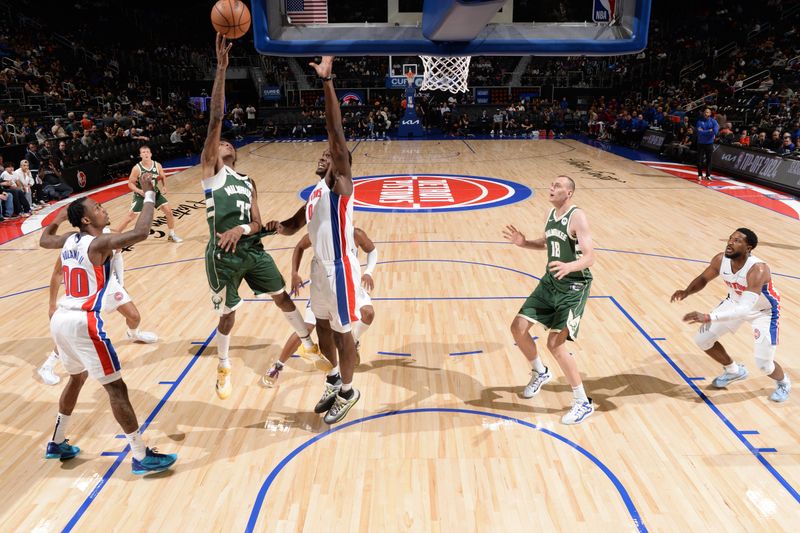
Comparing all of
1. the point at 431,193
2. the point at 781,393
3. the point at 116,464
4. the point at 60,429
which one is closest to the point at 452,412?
the point at 116,464

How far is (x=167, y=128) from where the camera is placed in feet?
70.3

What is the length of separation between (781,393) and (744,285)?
3.10ft

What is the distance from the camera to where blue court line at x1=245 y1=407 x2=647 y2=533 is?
142 inches

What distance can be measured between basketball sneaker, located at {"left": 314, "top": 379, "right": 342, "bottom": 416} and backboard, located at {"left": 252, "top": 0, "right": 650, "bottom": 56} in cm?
278

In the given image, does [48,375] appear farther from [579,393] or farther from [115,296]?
[579,393]

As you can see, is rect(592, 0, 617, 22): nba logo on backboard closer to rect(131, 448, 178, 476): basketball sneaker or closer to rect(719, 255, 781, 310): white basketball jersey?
rect(719, 255, 781, 310): white basketball jersey

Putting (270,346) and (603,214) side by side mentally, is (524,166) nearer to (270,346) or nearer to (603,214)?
(603,214)

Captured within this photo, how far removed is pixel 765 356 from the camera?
471 centimetres

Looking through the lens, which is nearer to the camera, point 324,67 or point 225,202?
point 324,67

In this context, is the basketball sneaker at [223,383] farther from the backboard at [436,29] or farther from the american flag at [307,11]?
the american flag at [307,11]

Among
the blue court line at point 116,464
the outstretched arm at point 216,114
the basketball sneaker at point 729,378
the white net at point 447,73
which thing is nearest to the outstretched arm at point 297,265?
the outstretched arm at point 216,114

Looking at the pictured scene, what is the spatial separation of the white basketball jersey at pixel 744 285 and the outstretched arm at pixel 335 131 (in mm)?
3084

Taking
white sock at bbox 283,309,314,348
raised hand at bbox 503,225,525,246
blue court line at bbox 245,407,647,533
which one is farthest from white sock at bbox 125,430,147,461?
raised hand at bbox 503,225,525,246

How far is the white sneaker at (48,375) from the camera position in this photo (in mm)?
5238
